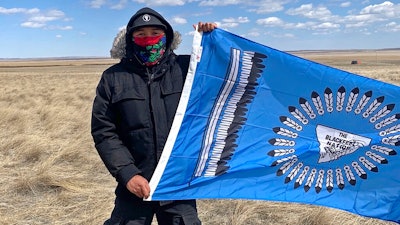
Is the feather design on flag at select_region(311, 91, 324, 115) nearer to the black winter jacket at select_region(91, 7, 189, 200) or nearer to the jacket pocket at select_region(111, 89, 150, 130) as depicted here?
the black winter jacket at select_region(91, 7, 189, 200)

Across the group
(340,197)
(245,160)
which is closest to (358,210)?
(340,197)

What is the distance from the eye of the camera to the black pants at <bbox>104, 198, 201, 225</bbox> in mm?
3041

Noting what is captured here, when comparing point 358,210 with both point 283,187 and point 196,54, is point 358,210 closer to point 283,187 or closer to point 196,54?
point 283,187

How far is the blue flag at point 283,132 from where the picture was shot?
321 cm

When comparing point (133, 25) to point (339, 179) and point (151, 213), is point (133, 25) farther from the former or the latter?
point (339, 179)

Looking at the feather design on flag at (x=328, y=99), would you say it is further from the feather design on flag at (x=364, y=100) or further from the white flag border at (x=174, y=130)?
the white flag border at (x=174, y=130)

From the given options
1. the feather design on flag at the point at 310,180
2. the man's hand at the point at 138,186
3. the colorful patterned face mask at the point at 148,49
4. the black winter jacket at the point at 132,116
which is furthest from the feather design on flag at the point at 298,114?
the man's hand at the point at 138,186

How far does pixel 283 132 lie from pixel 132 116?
4.05 ft

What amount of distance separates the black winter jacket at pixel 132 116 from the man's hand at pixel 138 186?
28mm

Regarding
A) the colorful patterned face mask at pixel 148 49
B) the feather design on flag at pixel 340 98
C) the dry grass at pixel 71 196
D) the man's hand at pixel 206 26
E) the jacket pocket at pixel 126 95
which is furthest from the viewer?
the dry grass at pixel 71 196

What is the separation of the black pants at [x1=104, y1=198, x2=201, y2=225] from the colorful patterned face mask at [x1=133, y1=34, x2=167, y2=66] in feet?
3.21

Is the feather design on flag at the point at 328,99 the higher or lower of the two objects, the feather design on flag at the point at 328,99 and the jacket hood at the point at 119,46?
the lower

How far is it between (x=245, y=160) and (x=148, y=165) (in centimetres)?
79

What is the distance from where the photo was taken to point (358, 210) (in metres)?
3.52
